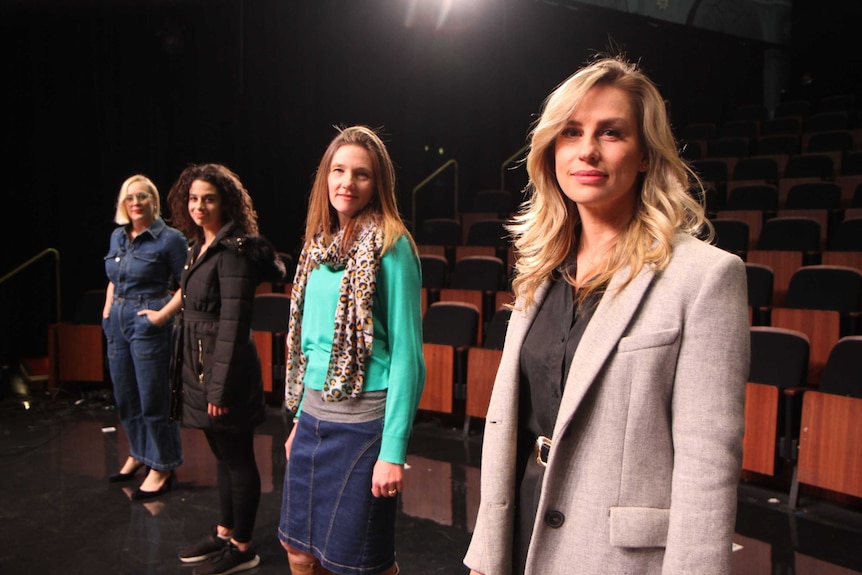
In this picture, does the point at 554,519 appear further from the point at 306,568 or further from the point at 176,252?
the point at 176,252

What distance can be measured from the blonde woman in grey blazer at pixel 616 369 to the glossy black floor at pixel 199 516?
4.76 ft

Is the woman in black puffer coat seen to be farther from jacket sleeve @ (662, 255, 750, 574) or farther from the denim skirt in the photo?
jacket sleeve @ (662, 255, 750, 574)

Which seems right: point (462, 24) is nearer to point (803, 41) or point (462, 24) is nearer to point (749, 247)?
point (749, 247)

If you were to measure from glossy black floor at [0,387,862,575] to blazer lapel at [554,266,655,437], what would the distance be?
1.59 meters

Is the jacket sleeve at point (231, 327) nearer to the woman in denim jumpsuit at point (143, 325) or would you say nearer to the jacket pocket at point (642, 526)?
the woman in denim jumpsuit at point (143, 325)

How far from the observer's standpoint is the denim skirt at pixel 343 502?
5.07ft

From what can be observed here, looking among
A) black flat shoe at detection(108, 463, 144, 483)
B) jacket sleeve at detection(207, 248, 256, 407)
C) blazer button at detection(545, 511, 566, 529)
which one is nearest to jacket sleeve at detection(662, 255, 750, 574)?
blazer button at detection(545, 511, 566, 529)

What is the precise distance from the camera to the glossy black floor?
7.83 ft

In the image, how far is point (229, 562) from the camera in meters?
2.27

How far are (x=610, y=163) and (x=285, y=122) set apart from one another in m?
5.39

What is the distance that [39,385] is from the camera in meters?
4.77

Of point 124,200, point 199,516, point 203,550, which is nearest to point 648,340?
point 203,550

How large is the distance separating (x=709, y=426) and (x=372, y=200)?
3.18 ft

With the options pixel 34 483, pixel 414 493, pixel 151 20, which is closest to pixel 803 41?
pixel 151 20
